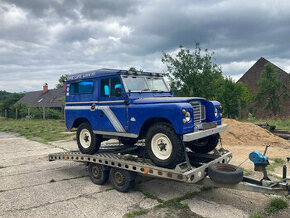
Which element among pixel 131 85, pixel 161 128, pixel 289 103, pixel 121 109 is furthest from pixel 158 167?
pixel 289 103

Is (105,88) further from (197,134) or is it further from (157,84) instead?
(197,134)

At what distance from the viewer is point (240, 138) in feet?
38.5

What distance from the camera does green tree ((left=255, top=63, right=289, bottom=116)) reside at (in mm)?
Answer: 25531

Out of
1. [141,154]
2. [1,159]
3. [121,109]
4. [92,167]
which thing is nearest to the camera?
[121,109]

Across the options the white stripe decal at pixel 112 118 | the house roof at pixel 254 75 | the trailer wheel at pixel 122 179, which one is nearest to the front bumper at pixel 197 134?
the trailer wheel at pixel 122 179

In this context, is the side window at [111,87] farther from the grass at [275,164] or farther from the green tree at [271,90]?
the green tree at [271,90]

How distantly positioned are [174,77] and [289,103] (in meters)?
18.3

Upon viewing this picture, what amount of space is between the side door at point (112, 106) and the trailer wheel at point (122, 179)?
0.94 m

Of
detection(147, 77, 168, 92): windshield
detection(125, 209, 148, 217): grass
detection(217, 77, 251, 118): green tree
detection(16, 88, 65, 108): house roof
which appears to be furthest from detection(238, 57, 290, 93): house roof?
detection(125, 209, 148, 217): grass

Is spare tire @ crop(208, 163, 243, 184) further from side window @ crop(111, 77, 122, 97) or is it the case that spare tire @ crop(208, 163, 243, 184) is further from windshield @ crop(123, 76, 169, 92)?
side window @ crop(111, 77, 122, 97)

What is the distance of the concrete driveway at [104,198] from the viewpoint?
186 inches

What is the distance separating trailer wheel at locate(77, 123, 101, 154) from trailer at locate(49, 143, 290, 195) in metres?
0.34

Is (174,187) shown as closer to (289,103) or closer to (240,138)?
(240,138)

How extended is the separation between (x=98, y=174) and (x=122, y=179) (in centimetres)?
88
